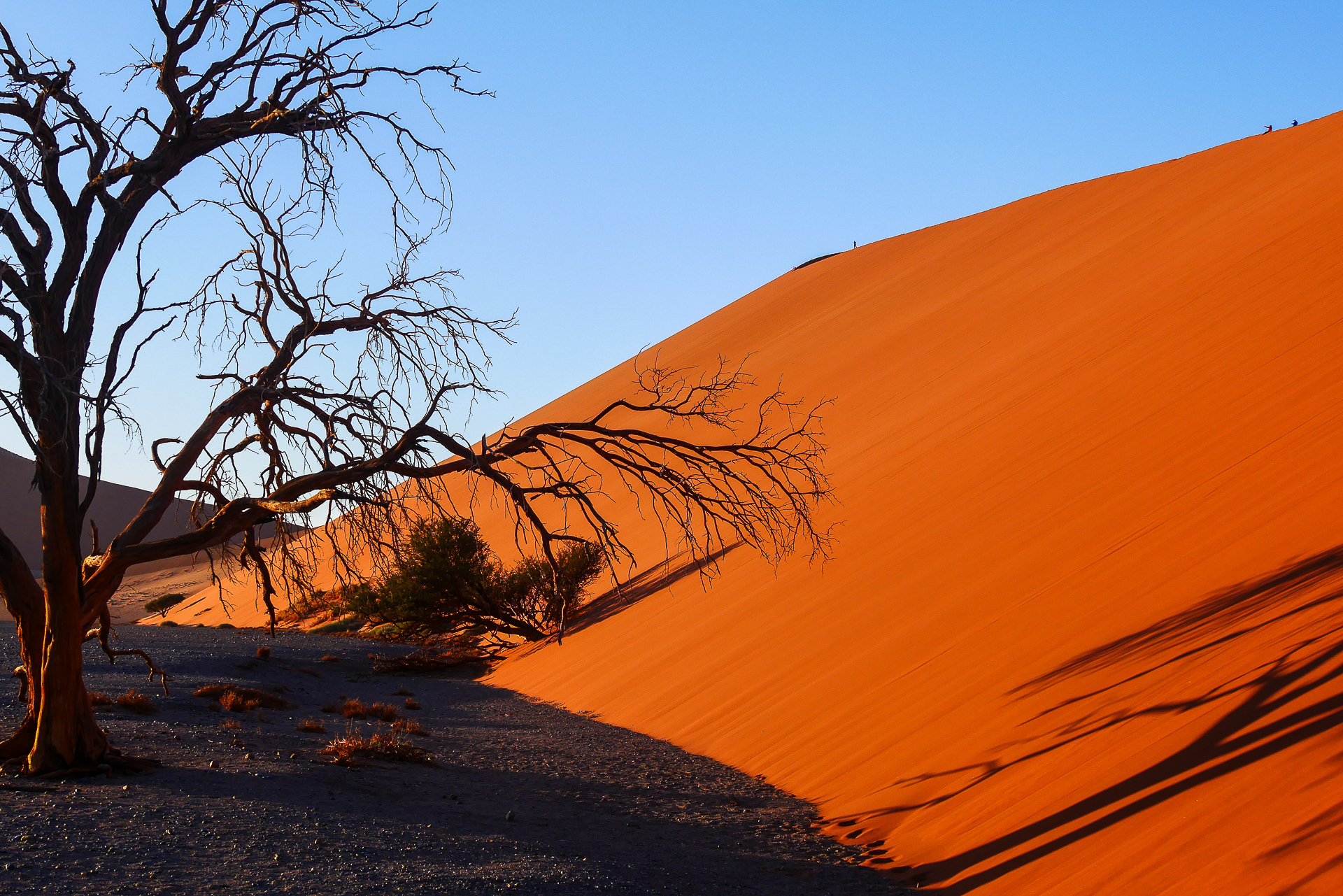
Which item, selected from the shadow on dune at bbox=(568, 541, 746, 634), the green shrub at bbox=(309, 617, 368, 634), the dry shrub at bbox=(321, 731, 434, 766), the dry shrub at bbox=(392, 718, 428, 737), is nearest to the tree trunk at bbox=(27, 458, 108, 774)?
the dry shrub at bbox=(321, 731, 434, 766)

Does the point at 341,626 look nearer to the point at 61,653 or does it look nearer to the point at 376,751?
the point at 376,751

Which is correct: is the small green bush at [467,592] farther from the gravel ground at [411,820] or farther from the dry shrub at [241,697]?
the gravel ground at [411,820]

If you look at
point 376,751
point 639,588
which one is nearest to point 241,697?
point 376,751

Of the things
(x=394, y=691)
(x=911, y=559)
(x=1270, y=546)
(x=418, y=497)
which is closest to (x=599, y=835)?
(x=418, y=497)

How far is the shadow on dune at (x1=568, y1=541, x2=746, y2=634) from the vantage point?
50.8ft

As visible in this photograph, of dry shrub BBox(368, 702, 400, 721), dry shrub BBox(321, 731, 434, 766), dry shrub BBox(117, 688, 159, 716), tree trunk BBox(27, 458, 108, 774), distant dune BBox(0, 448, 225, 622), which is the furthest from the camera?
distant dune BBox(0, 448, 225, 622)

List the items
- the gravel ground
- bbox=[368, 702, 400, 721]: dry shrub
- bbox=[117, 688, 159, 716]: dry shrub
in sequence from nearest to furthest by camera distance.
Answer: the gravel ground → bbox=[117, 688, 159, 716]: dry shrub → bbox=[368, 702, 400, 721]: dry shrub

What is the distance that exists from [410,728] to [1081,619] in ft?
18.0

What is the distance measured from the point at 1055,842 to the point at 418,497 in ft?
13.0

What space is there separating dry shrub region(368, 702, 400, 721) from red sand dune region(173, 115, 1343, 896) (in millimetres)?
2122

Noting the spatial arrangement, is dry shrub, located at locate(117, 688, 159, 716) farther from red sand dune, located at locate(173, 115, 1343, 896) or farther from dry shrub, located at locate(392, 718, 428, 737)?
red sand dune, located at locate(173, 115, 1343, 896)

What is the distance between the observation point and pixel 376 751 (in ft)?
24.0

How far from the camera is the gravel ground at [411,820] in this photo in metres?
4.45

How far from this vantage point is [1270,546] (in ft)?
20.8
